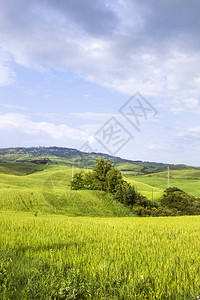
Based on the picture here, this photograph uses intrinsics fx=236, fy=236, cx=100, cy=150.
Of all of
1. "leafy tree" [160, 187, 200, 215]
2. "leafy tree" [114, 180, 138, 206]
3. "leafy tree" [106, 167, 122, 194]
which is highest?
"leafy tree" [106, 167, 122, 194]

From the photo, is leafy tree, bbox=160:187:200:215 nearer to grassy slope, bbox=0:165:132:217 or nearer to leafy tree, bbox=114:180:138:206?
leafy tree, bbox=114:180:138:206

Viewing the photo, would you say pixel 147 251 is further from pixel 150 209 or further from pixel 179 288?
pixel 150 209

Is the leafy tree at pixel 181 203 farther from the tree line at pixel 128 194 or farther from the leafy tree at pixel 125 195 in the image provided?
the leafy tree at pixel 125 195

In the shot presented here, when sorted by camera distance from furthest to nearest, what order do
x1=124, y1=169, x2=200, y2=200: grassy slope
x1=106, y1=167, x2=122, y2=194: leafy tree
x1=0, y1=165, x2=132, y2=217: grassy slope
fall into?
x1=124, y1=169, x2=200, y2=200: grassy slope, x1=106, y1=167, x2=122, y2=194: leafy tree, x1=0, y1=165, x2=132, y2=217: grassy slope

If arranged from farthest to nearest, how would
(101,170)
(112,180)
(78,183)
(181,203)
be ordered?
(78,183) → (181,203) → (101,170) → (112,180)

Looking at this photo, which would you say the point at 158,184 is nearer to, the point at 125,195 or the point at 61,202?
the point at 125,195

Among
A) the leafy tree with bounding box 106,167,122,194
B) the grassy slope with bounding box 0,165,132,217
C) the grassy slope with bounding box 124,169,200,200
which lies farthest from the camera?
the grassy slope with bounding box 124,169,200,200

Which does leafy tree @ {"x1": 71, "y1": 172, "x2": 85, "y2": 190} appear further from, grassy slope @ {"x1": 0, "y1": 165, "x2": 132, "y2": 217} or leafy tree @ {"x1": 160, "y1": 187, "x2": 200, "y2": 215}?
leafy tree @ {"x1": 160, "y1": 187, "x2": 200, "y2": 215}

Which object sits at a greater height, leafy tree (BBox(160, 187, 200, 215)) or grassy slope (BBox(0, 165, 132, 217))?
grassy slope (BBox(0, 165, 132, 217))

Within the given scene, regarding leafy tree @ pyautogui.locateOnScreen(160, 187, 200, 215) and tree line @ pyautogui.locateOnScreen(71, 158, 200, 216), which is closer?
tree line @ pyautogui.locateOnScreen(71, 158, 200, 216)

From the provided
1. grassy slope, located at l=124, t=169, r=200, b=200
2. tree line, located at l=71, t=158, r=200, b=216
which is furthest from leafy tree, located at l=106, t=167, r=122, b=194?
grassy slope, located at l=124, t=169, r=200, b=200

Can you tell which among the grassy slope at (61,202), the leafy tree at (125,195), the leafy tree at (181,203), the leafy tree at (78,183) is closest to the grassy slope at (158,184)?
the leafy tree at (181,203)

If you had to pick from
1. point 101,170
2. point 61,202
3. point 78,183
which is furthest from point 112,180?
point 61,202

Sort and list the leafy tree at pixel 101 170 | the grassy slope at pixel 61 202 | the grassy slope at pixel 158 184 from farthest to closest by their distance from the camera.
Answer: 1. the grassy slope at pixel 158 184
2. the leafy tree at pixel 101 170
3. the grassy slope at pixel 61 202
